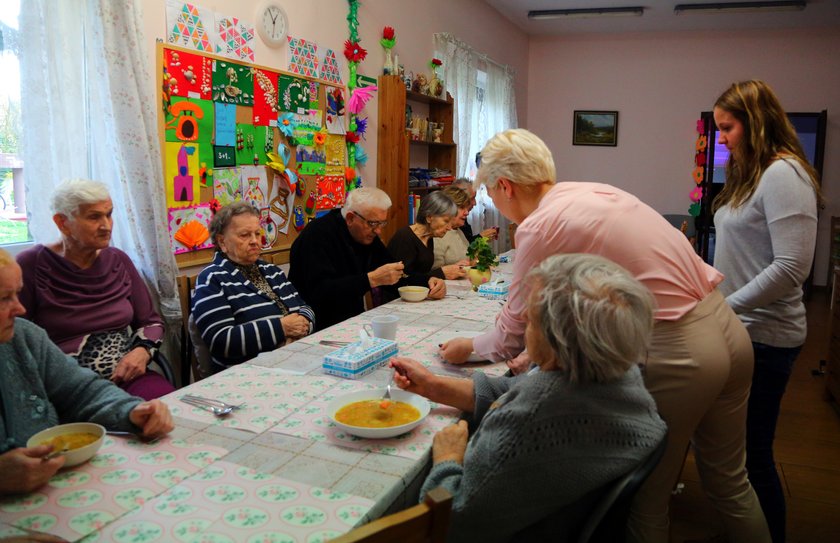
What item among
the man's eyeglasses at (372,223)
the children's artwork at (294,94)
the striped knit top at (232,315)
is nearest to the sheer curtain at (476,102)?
the children's artwork at (294,94)

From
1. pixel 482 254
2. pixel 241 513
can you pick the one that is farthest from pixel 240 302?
pixel 241 513

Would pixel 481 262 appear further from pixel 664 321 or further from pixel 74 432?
pixel 74 432

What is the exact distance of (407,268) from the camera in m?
3.65

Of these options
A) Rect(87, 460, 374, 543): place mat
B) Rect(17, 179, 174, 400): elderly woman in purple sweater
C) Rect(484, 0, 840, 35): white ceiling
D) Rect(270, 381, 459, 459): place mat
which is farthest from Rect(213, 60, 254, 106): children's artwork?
Rect(484, 0, 840, 35): white ceiling

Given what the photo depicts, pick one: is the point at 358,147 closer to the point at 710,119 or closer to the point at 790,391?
the point at 790,391

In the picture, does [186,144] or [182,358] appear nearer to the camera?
[182,358]

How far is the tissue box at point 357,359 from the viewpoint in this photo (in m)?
1.79

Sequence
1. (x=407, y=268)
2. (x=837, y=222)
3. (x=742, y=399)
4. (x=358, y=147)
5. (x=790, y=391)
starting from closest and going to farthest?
(x=742, y=399), (x=407, y=268), (x=790, y=391), (x=358, y=147), (x=837, y=222)

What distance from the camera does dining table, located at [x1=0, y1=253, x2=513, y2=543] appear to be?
1062 mm

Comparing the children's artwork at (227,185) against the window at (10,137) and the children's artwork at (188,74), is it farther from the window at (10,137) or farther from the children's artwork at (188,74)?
the window at (10,137)

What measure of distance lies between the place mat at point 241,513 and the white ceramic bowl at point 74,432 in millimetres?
207

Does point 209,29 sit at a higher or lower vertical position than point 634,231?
higher

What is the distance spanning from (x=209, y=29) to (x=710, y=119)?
6187 millimetres

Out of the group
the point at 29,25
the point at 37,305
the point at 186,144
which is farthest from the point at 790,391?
the point at 29,25
